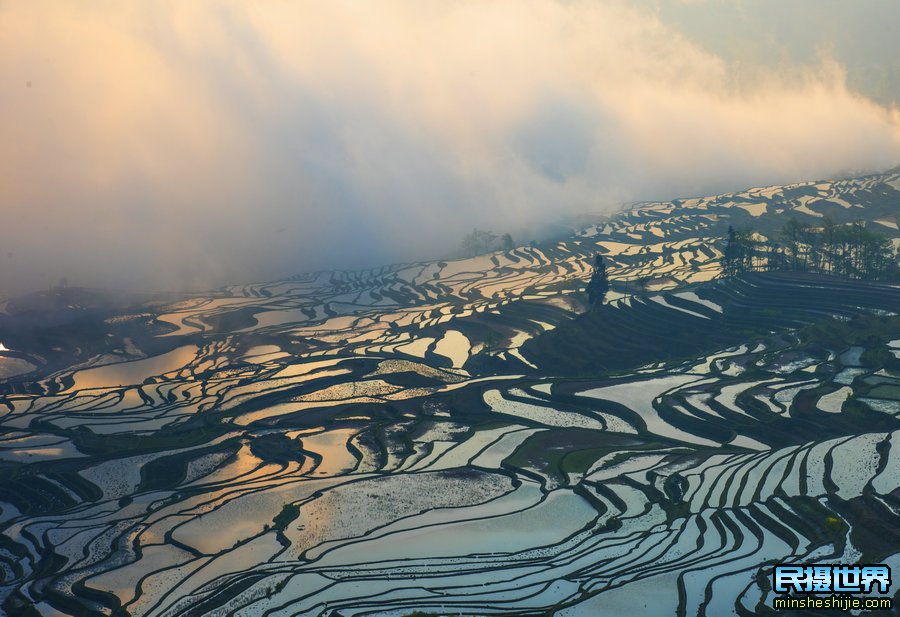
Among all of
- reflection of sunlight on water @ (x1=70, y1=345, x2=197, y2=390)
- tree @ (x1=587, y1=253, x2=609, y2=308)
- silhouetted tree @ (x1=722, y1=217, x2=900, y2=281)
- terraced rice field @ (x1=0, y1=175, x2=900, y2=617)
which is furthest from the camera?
silhouetted tree @ (x1=722, y1=217, x2=900, y2=281)

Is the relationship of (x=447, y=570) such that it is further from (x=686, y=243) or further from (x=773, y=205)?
(x=773, y=205)

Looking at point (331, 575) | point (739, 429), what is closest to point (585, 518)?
point (331, 575)

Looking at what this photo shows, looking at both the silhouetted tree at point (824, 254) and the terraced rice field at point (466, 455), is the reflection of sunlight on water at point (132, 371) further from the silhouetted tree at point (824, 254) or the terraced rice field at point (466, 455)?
the silhouetted tree at point (824, 254)

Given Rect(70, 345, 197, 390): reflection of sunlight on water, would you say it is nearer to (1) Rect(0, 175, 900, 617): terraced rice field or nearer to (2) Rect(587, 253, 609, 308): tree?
(1) Rect(0, 175, 900, 617): terraced rice field

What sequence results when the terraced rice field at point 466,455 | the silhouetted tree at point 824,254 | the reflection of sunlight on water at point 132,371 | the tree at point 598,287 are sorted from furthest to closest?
1. the silhouetted tree at point 824,254
2. the tree at point 598,287
3. the reflection of sunlight on water at point 132,371
4. the terraced rice field at point 466,455

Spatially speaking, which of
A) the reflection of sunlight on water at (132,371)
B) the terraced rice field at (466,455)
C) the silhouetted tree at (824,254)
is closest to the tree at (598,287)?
the terraced rice field at (466,455)

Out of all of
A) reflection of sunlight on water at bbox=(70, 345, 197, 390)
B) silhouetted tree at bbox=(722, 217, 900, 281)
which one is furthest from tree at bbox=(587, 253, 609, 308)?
reflection of sunlight on water at bbox=(70, 345, 197, 390)

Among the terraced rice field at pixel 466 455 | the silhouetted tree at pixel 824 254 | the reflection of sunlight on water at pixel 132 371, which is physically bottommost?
the terraced rice field at pixel 466 455

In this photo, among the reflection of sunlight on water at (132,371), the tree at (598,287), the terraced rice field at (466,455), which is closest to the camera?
the terraced rice field at (466,455)

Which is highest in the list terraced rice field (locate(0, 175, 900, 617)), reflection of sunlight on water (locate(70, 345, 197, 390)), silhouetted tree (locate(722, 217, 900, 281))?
silhouetted tree (locate(722, 217, 900, 281))
